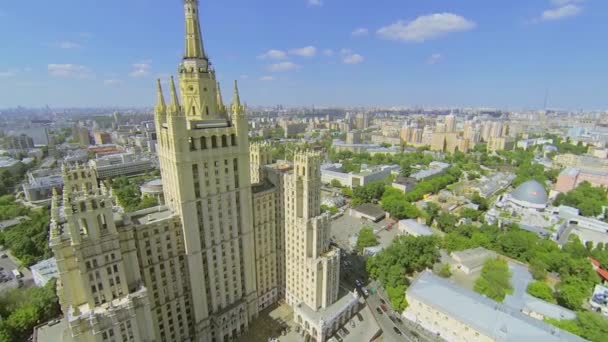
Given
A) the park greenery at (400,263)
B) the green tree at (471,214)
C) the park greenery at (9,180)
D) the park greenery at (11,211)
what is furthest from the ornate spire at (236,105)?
the park greenery at (9,180)

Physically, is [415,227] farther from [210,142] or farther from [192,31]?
[192,31]

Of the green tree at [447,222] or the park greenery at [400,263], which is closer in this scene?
the park greenery at [400,263]

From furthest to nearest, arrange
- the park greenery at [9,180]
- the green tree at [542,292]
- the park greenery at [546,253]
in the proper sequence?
the park greenery at [9,180] → the park greenery at [546,253] → the green tree at [542,292]

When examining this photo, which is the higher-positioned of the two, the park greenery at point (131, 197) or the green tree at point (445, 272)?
the park greenery at point (131, 197)

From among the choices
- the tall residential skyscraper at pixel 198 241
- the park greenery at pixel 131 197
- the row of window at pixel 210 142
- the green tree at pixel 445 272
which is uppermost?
the row of window at pixel 210 142

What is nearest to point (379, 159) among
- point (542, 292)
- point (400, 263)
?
point (400, 263)

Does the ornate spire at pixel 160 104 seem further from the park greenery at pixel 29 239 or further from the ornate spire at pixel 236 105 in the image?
the park greenery at pixel 29 239

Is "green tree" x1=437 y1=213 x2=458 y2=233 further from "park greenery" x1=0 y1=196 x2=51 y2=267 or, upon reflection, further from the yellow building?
the yellow building

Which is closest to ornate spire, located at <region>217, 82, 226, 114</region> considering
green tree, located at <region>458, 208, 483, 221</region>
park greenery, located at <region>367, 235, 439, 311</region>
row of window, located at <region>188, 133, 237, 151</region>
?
row of window, located at <region>188, 133, 237, 151</region>
